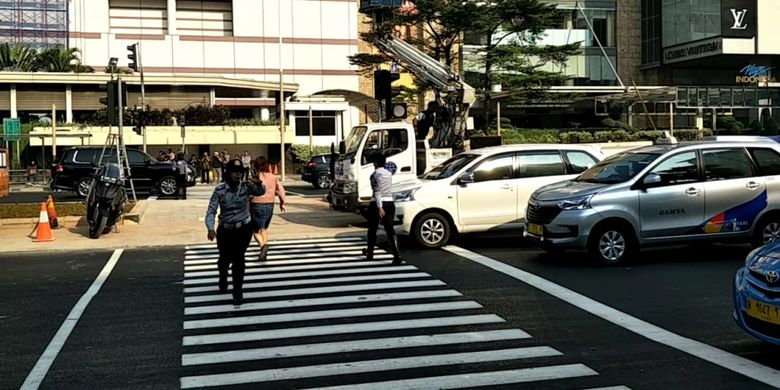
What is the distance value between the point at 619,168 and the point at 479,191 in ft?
8.75

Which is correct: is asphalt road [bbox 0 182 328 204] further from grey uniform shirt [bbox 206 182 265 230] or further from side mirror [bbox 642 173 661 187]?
grey uniform shirt [bbox 206 182 265 230]

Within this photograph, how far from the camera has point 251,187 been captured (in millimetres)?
9922

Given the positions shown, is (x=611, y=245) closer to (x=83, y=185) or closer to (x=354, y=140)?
(x=354, y=140)

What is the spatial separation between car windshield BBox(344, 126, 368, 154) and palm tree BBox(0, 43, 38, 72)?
1662 inches

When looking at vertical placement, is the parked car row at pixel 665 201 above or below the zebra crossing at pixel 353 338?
above

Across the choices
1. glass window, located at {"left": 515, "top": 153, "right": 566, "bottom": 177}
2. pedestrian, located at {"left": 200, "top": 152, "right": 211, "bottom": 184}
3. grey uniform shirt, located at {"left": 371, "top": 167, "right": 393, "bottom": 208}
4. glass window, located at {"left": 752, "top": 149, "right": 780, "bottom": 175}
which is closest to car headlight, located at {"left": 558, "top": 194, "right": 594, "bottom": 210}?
grey uniform shirt, located at {"left": 371, "top": 167, "right": 393, "bottom": 208}

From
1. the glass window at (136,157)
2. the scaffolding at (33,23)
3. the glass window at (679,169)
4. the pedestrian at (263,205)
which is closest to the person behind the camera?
the glass window at (679,169)

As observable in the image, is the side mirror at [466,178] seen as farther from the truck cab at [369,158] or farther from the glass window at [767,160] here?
the glass window at [767,160]

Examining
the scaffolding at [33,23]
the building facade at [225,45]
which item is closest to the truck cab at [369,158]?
the building facade at [225,45]

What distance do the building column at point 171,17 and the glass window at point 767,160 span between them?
48616 mm

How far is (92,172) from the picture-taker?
2656 cm

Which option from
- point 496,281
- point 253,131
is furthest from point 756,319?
point 253,131

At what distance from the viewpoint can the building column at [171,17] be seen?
176 feet

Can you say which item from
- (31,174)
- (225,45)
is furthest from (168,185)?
(225,45)
